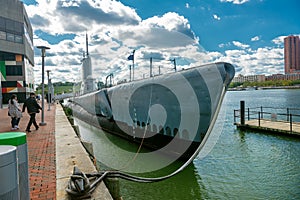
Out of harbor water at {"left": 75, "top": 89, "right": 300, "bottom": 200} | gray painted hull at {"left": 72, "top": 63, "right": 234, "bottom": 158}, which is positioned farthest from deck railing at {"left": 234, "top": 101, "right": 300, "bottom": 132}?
gray painted hull at {"left": 72, "top": 63, "right": 234, "bottom": 158}

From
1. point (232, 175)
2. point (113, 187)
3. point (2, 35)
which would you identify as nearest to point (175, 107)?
point (232, 175)

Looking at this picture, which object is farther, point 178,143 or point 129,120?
point 129,120

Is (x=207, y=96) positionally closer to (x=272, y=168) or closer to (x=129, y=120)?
(x=272, y=168)

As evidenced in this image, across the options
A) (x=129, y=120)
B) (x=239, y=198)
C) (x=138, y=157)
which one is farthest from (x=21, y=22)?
(x=239, y=198)

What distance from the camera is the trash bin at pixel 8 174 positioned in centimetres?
209

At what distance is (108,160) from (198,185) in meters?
4.35

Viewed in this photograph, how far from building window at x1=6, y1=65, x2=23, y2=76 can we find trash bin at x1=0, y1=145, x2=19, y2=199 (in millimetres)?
34930

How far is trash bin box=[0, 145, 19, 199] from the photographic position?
2.09m

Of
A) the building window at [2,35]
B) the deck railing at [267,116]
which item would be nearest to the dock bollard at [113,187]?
the deck railing at [267,116]

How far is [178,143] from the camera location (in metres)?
8.59

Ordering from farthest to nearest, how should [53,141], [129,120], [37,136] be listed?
[129,120], [37,136], [53,141]

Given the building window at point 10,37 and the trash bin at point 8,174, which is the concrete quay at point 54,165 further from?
the building window at point 10,37

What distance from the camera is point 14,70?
32.5m

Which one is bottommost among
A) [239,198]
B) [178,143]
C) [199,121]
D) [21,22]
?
[239,198]
